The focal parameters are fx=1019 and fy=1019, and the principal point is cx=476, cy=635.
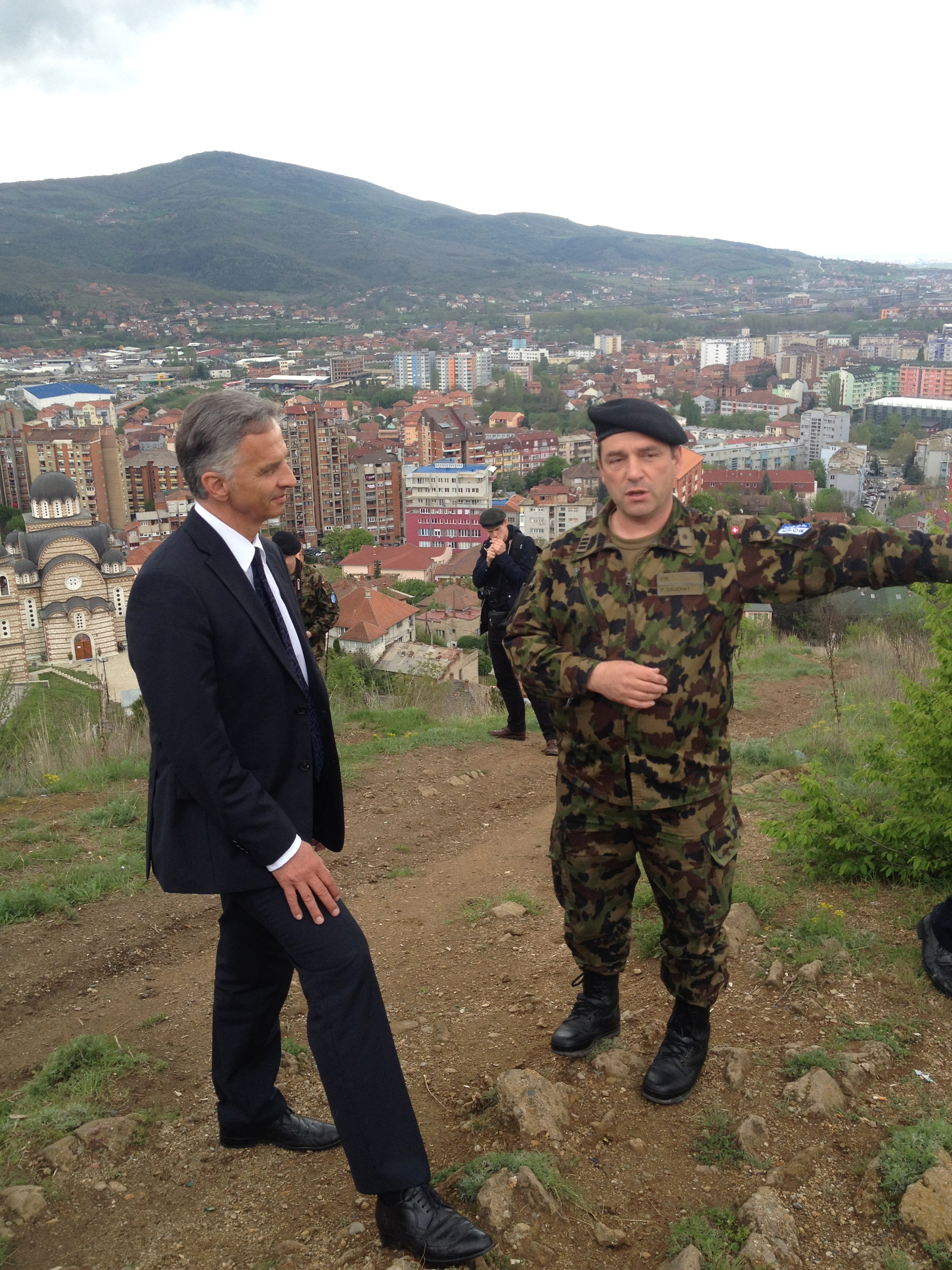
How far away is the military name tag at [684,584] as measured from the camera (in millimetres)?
2166

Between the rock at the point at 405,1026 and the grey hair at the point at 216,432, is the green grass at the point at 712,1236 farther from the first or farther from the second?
the grey hair at the point at 216,432

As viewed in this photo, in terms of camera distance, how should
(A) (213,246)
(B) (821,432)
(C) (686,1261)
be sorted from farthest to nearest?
(A) (213,246) → (B) (821,432) → (C) (686,1261)

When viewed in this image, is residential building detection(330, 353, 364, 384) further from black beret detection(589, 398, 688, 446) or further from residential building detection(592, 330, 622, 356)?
black beret detection(589, 398, 688, 446)

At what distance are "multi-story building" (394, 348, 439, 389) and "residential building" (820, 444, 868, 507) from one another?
2458 inches

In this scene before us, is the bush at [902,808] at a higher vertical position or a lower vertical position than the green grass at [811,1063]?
higher

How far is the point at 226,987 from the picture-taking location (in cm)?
221

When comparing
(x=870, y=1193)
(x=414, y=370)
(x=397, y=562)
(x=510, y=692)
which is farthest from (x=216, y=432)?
(x=414, y=370)

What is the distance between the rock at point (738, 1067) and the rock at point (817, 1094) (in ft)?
0.35

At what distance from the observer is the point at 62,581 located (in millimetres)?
33531

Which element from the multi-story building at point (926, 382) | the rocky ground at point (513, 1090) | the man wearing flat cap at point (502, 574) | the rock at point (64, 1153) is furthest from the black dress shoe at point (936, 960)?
the multi-story building at point (926, 382)

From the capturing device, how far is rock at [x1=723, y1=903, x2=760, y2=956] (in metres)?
3.14

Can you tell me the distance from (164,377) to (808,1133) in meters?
113

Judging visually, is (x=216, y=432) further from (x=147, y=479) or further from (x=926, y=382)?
(x=926, y=382)

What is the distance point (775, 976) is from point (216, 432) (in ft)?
6.91
